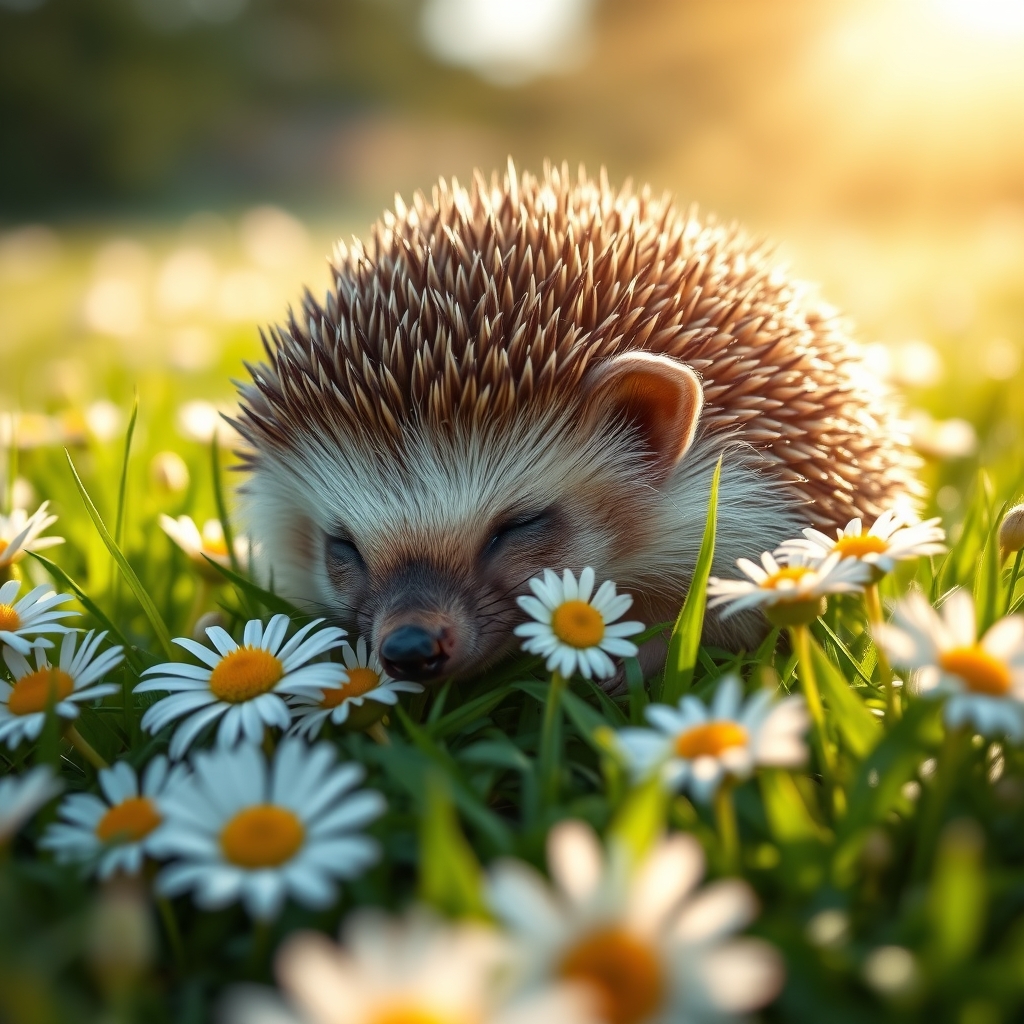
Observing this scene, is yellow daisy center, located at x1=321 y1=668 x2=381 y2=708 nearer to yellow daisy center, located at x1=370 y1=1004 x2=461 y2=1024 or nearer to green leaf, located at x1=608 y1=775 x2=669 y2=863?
green leaf, located at x1=608 y1=775 x2=669 y2=863

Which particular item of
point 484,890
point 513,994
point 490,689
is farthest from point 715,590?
point 513,994

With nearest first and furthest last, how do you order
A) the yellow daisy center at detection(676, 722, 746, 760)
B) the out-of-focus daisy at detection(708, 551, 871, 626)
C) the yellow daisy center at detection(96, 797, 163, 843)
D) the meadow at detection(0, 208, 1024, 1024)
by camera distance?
the meadow at detection(0, 208, 1024, 1024) < the yellow daisy center at detection(676, 722, 746, 760) < the yellow daisy center at detection(96, 797, 163, 843) < the out-of-focus daisy at detection(708, 551, 871, 626)

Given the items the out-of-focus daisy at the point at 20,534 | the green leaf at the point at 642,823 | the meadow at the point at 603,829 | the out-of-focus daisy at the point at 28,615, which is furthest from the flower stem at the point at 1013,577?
the out-of-focus daisy at the point at 20,534

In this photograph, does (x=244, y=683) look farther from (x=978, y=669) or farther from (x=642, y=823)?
(x=978, y=669)

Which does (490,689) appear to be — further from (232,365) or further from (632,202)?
(232,365)

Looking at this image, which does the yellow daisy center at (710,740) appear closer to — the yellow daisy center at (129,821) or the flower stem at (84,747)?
the yellow daisy center at (129,821)

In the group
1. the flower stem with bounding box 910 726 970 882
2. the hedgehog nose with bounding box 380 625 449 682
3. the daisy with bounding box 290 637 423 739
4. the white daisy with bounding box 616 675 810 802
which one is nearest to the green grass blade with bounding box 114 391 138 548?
the daisy with bounding box 290 637 423 739
